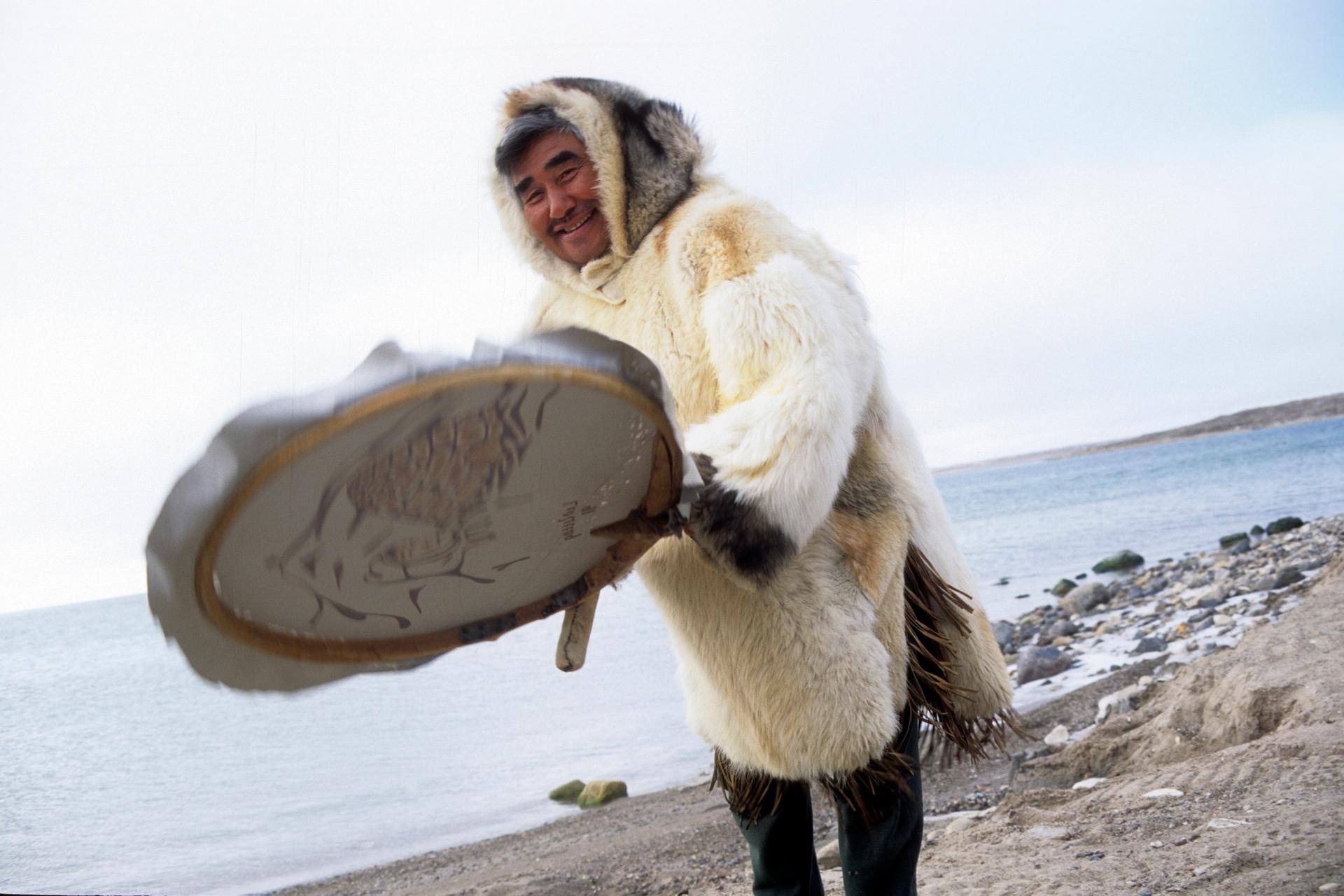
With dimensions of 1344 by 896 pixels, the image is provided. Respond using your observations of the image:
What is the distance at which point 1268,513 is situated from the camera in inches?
621

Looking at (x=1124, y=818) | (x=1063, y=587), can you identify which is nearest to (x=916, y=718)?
(x=1124, y=818)

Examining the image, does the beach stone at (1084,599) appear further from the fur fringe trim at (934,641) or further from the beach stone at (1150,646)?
the fur fringe trim at (934,641)

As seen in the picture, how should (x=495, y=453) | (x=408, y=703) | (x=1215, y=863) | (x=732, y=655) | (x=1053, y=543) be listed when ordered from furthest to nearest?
1. (x=1053, y=543)
2. (x=408, y=703)
3. (x=1215, y=863)
4. (x=732, y=655)
5. (x=495, y=453)

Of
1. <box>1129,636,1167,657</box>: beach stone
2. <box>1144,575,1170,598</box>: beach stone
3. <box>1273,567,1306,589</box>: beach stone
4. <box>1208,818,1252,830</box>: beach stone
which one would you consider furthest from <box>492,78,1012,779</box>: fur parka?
<box>1144,575,1170,598</box>: beach stone

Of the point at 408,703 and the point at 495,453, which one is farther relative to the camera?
the point at 408,703

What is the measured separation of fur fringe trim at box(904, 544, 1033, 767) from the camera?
1604 mm

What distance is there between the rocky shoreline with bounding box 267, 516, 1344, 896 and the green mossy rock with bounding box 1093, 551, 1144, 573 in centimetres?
579

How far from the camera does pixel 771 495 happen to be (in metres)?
1.23

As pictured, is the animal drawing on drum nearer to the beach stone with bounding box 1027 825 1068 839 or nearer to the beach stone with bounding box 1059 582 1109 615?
the beach stone with bounding box 1027 825 1068 839

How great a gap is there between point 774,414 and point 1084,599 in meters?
8.77

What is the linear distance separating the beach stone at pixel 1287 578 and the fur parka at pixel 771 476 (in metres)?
6.73

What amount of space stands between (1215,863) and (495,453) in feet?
5.89

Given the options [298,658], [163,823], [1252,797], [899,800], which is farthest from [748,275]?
[163,823]

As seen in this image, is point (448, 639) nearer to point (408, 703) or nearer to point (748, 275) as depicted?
point (748, 275)
